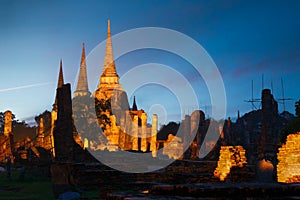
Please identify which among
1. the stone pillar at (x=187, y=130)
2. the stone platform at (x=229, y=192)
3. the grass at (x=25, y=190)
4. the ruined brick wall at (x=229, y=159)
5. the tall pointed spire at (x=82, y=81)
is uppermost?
the tall pointed spire at (x=82, y=81)

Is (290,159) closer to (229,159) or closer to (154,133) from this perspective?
(229,159)

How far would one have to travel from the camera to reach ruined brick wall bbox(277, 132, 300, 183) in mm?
10695

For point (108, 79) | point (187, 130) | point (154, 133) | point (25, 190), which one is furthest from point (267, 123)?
point (108, 79)

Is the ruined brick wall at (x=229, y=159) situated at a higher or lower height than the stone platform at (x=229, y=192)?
higher

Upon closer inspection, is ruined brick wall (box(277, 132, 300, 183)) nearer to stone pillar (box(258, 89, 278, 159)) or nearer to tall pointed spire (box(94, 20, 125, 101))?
stone pillar (box(258, 89, 278, 159))

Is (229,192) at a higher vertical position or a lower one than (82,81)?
lower

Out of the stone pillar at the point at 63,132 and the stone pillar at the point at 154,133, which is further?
the stone pillar at the point at 154,133

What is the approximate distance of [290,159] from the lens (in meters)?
10.9

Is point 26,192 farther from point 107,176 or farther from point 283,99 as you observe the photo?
point 283,99

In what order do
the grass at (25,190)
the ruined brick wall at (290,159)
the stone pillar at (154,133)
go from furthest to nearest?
the stone pillar at (154,133) → the grass at (25,190) → the ruined brick wall at (290,159)

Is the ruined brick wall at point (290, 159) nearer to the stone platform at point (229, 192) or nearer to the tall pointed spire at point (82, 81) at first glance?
the stone platform at point (229, 192)

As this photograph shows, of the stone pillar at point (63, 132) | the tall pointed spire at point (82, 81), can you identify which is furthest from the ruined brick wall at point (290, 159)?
the tall pointed spire at point (82, 81)

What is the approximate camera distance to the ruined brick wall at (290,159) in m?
10.7

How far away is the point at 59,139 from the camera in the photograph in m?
16.7
